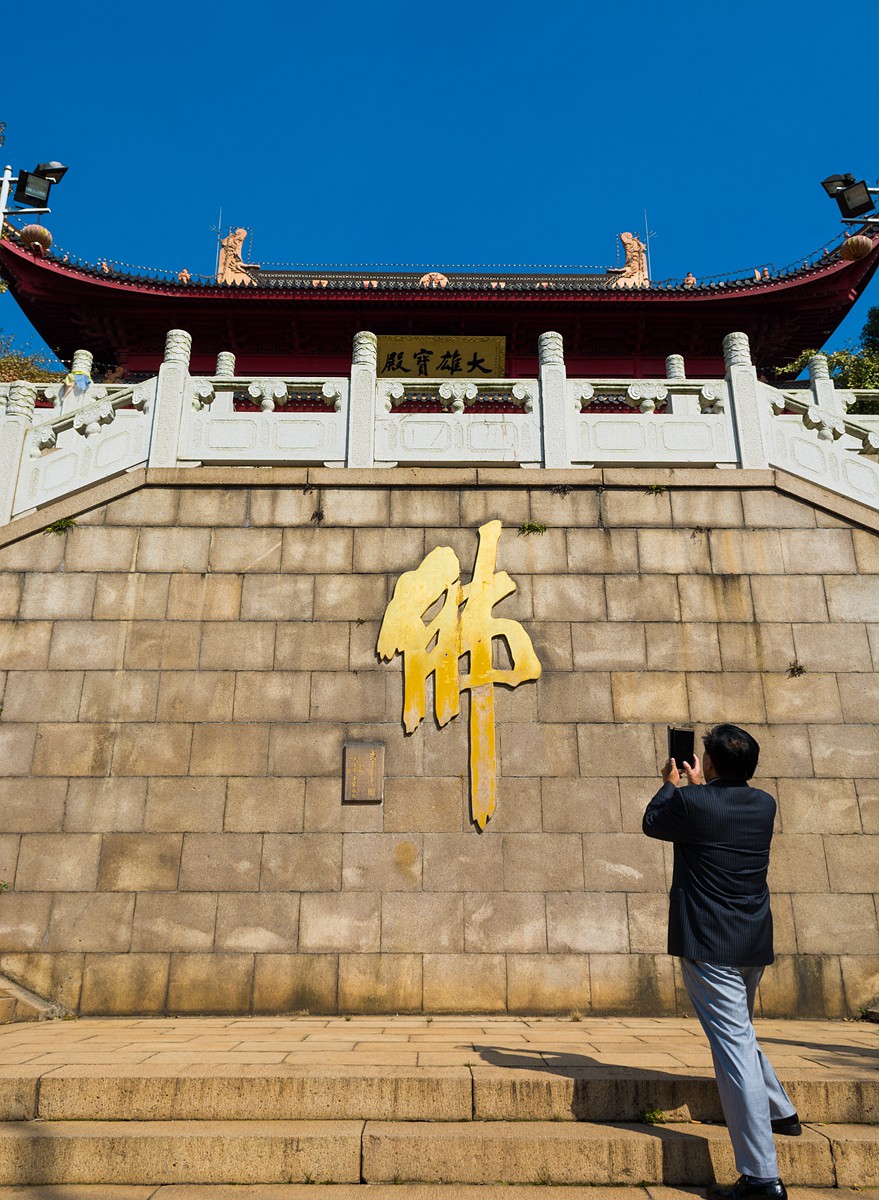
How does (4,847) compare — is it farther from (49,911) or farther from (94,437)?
(94,437)

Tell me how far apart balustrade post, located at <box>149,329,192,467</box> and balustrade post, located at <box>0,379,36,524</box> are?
1.27 metres

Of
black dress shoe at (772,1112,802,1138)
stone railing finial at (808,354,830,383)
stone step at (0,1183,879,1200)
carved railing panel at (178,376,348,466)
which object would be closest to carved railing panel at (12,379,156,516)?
carved railing panel at (178,376,348,466)

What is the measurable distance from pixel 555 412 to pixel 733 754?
5131mm

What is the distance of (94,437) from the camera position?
8.02 m

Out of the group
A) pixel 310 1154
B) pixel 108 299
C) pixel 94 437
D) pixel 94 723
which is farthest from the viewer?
pixel 108 299

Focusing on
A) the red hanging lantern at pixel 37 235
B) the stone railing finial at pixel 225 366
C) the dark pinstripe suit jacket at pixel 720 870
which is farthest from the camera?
the red hanging lantern at pixel 37 235

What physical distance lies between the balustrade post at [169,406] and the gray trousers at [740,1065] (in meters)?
6.47

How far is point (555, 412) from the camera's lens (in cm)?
805

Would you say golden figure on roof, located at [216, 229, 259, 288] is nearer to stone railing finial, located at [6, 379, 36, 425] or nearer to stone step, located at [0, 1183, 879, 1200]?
stone railing finial, located at [6, 379, 36, 425]

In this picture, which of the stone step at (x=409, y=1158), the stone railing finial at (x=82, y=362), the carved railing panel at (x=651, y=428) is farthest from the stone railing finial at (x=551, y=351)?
the stone step at (x=409, y=1158)

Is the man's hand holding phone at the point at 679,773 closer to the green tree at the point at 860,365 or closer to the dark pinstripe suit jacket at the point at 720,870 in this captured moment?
the dark pinstripe suit jacket at the point at 720,870

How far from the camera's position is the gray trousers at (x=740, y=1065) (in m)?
3.09

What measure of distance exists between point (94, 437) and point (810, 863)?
7.51 m

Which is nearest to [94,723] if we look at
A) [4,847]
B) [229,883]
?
[4,847]
